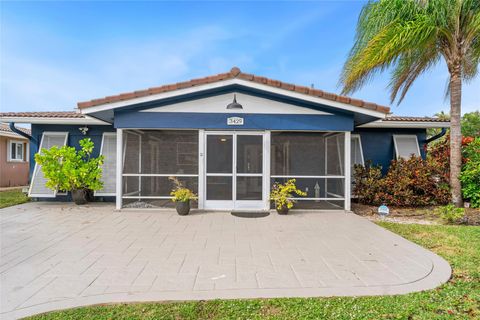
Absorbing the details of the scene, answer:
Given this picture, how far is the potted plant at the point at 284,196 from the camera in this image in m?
7.42

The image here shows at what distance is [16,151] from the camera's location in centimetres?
1597

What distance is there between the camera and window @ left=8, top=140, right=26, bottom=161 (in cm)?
1547

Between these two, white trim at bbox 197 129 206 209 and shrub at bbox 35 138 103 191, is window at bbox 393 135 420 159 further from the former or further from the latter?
shrub at bbox 35 138 103 191

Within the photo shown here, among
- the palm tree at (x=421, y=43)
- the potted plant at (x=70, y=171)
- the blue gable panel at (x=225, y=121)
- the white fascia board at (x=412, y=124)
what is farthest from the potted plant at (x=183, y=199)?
the white fascia board at (x=412, y=124)

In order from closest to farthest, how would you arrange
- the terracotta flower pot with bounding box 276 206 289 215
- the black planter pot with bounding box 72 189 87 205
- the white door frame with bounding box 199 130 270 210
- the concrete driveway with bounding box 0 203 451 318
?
the concrete driveway with bounding box 0 203 451 318, the terracotta flower pot with bounding box 276 206 289 215, the white door frame with bounding box 199 130 270 210, the black planter pot with bounding box 72 189 87 205

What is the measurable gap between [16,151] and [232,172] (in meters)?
15.5

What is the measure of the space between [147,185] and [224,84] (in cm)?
383

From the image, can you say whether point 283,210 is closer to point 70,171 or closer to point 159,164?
point 159,164

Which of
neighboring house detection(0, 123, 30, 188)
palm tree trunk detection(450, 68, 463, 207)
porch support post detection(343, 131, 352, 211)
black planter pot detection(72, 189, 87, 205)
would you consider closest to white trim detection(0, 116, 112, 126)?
black planter pot detection(72, 189, 87, 205)

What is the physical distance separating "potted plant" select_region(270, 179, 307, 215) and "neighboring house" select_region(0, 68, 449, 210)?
1.00 feet

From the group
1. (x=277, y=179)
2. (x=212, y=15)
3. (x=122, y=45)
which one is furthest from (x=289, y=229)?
(x=122, y=45)

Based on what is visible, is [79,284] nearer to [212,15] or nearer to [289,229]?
[289,229]

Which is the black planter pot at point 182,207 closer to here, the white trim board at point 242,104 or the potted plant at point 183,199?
the potted plant at point 183,199

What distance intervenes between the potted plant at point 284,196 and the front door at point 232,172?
1.39 ft
